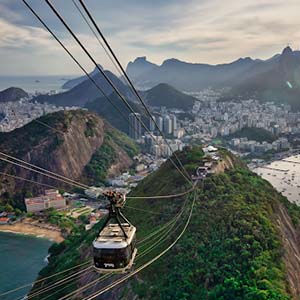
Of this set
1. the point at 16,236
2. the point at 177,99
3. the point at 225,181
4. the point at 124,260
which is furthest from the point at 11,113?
the point at 124,260

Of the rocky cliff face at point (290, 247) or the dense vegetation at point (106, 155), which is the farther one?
the dense vegetation at point (106, 155)

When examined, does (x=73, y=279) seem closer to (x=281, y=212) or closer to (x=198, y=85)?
(x=281, y=212)

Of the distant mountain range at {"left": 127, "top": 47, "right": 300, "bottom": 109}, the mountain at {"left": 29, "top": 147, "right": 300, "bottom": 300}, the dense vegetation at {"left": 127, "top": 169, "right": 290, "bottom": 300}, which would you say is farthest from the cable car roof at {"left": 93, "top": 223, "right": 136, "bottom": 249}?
the distant mountain range at {"left": 127, "top": 47, "right": 300, "bottom": 109}

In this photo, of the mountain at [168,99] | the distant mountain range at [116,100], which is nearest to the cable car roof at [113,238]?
the distant mountain range at [116,100]

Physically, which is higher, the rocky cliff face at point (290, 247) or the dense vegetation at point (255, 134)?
the rocky cliff face at point (290, 247)

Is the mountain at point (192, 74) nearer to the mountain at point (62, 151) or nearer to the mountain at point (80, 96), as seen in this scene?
the mountain at point (80, 96)

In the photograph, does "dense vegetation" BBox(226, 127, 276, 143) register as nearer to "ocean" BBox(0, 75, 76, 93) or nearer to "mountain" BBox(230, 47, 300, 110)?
"mountain" BBox(230, 47, 300, 110)

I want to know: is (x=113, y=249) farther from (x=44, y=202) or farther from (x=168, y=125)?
(x=168, y=125)
